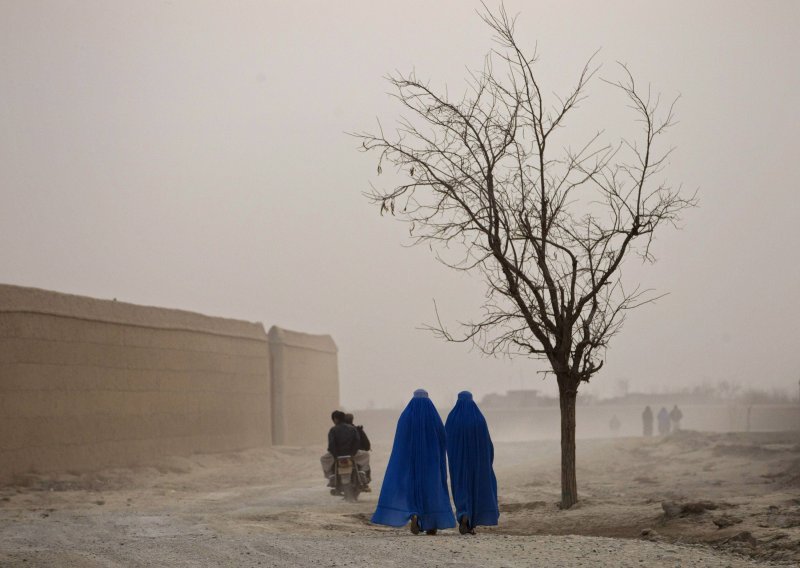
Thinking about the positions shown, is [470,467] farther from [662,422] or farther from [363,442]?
[662,422]

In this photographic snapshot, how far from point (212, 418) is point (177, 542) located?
14.2 metres

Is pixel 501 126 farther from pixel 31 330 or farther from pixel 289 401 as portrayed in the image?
pixel 289 401

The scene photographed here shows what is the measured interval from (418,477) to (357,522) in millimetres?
2166

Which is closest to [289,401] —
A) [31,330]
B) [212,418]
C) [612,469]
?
[212,418]

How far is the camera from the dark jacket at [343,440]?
14886mm

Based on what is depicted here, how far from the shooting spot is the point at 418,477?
10.0 metres

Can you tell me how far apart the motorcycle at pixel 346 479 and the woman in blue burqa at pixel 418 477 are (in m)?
4.72

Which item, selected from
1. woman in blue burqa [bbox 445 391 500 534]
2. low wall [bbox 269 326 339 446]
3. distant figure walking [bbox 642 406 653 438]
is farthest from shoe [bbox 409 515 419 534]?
distant figure walking [bbox 642 406 653 438]

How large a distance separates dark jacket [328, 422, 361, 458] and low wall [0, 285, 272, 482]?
212 inches

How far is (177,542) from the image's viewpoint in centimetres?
922

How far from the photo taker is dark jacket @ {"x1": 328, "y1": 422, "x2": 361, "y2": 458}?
48.8 feet

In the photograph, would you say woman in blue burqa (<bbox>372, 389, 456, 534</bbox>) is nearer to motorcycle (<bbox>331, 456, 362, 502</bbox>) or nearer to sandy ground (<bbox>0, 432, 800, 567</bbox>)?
sandy ground (<bbox>0, 432, 800, 567</bbox>)

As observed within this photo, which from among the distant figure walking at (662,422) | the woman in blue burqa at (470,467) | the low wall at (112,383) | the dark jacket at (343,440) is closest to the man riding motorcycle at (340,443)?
the dark jacket at (343,440)

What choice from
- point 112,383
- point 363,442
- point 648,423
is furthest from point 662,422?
point 363,442
